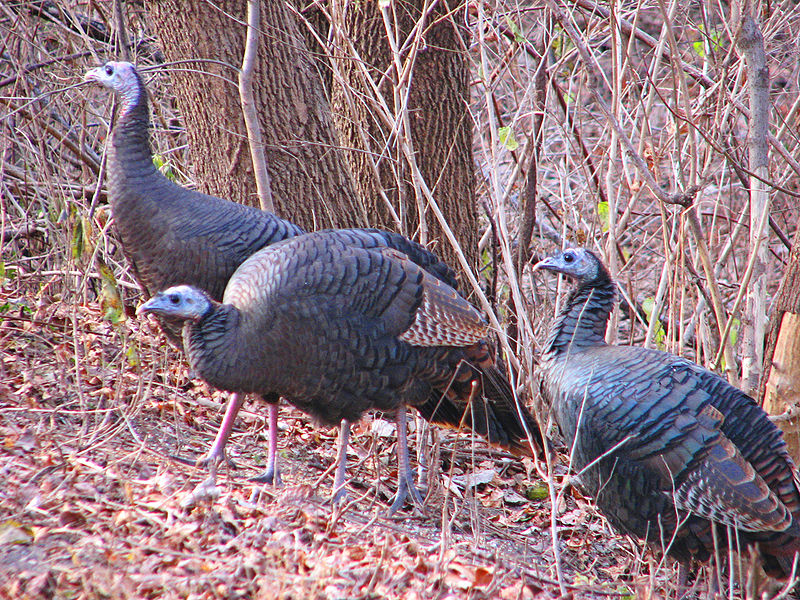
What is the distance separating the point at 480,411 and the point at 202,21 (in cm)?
272

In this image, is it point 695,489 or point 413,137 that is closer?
point 695,489

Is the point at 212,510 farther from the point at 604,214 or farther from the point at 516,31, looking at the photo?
the point at 516,31

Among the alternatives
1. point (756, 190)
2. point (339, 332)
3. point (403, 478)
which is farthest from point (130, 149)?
point (756, 190)

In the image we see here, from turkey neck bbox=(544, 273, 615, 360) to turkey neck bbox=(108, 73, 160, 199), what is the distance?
2297 mm

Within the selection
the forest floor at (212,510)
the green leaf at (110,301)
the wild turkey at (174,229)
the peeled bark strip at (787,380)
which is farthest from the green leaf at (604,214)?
the green leaf at (110,301)

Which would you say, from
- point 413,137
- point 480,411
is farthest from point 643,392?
point 413,137

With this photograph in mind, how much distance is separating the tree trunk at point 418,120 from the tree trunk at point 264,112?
326mm

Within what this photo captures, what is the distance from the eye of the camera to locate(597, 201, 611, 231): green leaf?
5.22 metres

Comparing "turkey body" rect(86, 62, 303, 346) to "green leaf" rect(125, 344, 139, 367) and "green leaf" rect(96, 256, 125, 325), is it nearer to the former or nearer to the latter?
"green leaf" rect(96, 256, 125, 325)

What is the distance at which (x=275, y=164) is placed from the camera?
4.87 m

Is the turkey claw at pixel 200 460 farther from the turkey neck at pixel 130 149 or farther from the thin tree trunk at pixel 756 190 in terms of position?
the thin tree trunk at pixel 756 190

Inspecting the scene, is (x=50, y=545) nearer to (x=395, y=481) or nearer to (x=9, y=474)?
(x=9, y=474)

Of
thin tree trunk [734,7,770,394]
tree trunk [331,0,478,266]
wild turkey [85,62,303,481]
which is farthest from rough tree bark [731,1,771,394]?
wild turkey [85,62,303,481]

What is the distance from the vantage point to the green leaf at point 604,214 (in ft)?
17.1
